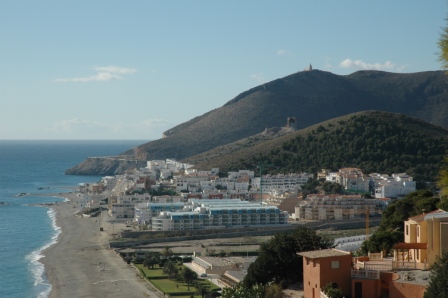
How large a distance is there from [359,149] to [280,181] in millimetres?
9795

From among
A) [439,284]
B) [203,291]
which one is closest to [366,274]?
[439,284]

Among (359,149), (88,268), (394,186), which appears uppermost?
(359,149)

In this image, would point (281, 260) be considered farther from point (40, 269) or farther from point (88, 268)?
point (40, 269)

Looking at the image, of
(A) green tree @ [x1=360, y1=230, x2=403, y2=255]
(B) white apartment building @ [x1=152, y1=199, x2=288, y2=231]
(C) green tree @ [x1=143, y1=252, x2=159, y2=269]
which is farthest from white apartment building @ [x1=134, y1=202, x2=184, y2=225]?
(A) green tree @ [x1=360, y1=230, x2=403, y2=255]

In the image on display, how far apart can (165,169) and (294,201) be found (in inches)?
1017

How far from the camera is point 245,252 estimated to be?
120 ft

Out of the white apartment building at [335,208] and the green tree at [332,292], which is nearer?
the green tree at [332,292]

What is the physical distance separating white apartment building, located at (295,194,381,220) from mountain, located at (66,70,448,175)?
59.2 m

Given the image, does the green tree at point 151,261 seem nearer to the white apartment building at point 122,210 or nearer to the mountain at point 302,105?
the white apartment building at point 122,210

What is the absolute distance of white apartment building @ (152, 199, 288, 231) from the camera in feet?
152

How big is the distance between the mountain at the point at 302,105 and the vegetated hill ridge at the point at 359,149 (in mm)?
37297

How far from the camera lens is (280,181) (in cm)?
6266

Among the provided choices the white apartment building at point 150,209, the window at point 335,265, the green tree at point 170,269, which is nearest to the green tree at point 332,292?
the window at point 335,265

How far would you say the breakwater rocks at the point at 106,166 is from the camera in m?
107
